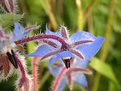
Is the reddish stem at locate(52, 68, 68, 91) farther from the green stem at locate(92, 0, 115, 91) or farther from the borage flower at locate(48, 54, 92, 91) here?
the green stem at locate(92, 0, 115, 91)

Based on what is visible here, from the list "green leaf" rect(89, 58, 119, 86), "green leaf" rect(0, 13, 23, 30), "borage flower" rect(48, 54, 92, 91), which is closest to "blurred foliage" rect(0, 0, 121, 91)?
"green leaf" rect(89, 58, 119, 86)

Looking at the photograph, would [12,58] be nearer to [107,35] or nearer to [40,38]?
[40,38]

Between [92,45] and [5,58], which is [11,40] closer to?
[5,58]

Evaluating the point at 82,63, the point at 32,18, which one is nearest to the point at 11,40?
the point at 82,63

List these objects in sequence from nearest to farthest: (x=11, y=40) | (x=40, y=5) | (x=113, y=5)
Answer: (x=11, y=40)
(x=113, y=5)
(x=40, y=5)

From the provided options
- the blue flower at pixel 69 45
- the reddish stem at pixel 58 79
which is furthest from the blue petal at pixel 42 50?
the reddish stem at pixel 58 79

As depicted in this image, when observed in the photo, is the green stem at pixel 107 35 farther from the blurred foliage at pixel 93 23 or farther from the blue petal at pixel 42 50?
the blue petal at pixel 42 50

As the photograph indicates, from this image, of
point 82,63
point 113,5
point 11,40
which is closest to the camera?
point 11,40

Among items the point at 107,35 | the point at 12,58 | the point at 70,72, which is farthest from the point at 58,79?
the point at 107,35

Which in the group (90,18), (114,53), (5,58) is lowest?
(5,58)
